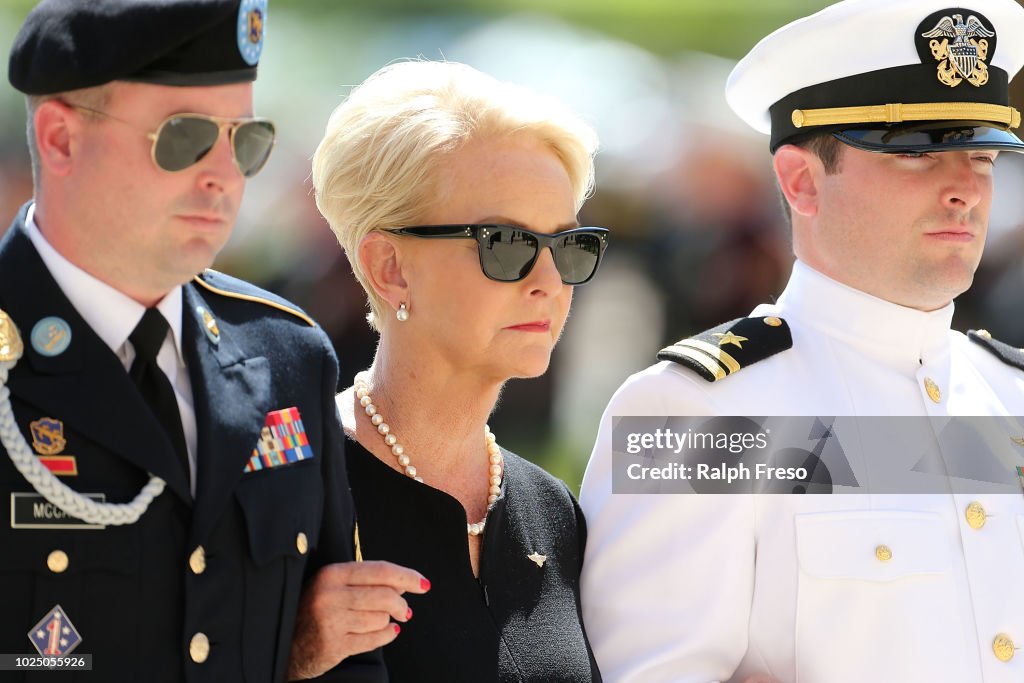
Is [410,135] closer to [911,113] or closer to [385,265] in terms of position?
[385,265]

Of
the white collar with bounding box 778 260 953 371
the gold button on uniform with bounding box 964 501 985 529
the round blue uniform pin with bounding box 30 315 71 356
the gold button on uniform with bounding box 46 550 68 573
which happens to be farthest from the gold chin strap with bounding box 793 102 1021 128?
the gold button on uniform with bounding box 46 550 68 573

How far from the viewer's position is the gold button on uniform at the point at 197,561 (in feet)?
6.40

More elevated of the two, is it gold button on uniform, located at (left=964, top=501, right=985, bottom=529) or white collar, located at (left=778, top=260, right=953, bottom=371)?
white collar, located at (left=778, top=260, right=953, bottom=371)

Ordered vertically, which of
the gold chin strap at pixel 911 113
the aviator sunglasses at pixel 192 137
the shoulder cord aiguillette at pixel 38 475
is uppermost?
the gold chin strap at pixel 911 113

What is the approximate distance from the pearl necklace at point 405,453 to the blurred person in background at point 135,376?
733mm

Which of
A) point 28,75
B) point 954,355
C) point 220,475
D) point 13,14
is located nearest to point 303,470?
point 220,475

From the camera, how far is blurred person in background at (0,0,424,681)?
1862 mm

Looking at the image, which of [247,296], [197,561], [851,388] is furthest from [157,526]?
[851,388]

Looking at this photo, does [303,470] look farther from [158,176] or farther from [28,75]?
[28,75]

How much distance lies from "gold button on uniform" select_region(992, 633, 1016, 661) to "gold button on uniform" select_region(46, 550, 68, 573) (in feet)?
5.98

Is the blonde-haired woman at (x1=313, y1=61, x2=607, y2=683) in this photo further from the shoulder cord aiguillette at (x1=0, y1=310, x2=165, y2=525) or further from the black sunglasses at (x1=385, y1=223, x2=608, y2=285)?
the shoulder cord aiguillette at (x1=0, y1=310, x2=165, y2=525)

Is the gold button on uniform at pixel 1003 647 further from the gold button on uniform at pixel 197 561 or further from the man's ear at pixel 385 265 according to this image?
the gold button on uniform at pixel 197 561

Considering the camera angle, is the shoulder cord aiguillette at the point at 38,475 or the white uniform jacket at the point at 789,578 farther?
the white uniform jacket at the point at 789,578

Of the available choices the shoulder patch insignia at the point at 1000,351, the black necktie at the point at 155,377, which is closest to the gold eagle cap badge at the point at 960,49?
the shoulder patch insignia at the point at 1000,351
